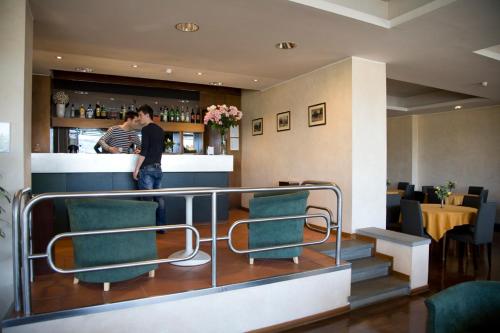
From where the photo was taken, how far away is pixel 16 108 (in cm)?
271

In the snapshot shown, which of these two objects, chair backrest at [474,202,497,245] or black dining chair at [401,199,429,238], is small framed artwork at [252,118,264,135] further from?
chair backrest at [474,202,497,245]

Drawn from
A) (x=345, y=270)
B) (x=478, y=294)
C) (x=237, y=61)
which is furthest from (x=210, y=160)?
(x=478, y=294)

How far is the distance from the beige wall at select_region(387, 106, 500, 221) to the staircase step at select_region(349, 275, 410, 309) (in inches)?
226

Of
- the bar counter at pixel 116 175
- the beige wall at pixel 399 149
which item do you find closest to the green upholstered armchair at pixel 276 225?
the bar counter at pixel 116 175

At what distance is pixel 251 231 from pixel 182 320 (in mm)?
942

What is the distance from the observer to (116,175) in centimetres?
454

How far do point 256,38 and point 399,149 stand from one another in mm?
7286

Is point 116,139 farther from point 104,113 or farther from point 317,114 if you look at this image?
point 317,114

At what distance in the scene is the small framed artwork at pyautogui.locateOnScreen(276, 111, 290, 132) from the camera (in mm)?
5949

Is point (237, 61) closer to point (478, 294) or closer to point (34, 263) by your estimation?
point (34, 263)

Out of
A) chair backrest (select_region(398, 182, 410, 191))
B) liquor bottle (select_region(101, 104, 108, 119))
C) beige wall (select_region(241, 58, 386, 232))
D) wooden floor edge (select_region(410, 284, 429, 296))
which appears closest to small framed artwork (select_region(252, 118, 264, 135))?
beige wall (select_region(241, 58, 386, 232))

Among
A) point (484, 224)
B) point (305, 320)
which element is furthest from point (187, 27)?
point (484, 224)

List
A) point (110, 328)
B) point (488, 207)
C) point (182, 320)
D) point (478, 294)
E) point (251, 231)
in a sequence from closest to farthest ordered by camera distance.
Answer: point (478, 294)
point (110, 328)
point (182, 320)
point (251, 231)
point (488, 207)

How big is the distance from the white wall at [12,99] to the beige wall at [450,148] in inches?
362
